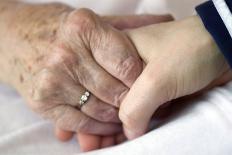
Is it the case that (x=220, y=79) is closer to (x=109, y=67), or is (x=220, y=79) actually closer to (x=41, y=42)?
(x=109, y=67)

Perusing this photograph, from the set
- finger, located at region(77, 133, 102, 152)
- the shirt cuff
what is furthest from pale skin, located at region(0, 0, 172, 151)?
the shirt cuff

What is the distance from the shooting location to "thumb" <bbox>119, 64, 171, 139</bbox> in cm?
60

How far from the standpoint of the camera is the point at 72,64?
686mm

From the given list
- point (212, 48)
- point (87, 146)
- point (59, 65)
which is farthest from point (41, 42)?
point (212, 48)

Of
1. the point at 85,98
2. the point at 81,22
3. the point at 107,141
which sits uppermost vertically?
the point at 81,22

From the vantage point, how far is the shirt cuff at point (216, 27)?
1.97ft

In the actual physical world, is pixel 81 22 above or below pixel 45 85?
above

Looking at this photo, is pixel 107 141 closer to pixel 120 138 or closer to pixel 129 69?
pixel 120 138

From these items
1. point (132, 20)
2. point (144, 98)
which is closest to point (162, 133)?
point (144, 98)

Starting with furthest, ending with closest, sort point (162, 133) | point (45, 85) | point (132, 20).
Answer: point (132, 20) < point (45, 85) < point (162, 133)

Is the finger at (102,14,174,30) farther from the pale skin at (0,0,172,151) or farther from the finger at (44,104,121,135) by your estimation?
the finger at (44,104,121,135)

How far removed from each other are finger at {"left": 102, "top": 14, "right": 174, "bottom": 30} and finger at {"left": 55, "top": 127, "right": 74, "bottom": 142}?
229mm

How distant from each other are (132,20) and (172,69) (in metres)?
0.24

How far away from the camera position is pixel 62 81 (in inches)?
27.7
